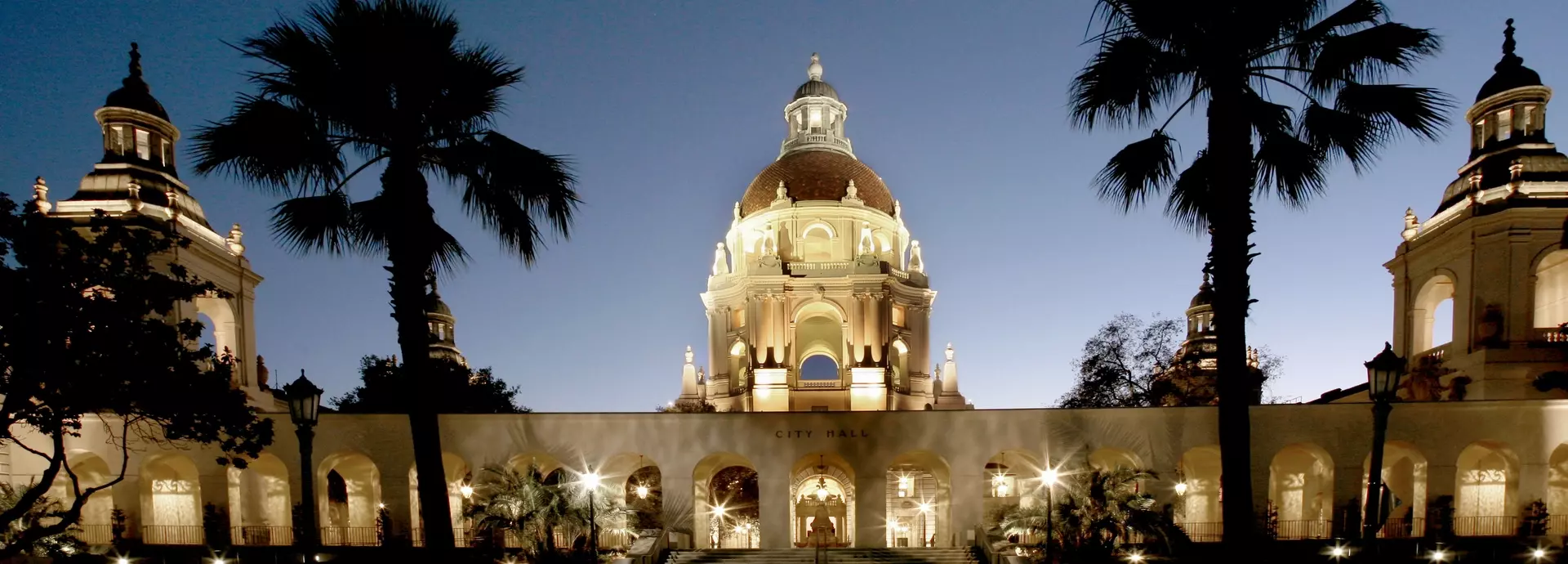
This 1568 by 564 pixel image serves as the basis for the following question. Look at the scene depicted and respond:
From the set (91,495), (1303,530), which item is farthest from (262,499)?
(1303,530)

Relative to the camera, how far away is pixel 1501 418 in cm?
2472

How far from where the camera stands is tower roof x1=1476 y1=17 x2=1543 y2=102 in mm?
29750

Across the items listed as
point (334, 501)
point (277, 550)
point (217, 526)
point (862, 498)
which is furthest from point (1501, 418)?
point (334, 501)

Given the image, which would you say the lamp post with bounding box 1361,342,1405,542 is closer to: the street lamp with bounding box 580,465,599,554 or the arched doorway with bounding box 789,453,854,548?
the street lamp with bounding box 580,465,599,554

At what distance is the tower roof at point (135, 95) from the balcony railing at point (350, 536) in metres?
14.1

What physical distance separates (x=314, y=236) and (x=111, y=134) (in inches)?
870

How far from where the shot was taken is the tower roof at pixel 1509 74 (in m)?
29.8

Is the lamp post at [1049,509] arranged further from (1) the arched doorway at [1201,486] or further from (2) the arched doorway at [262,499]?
(2) the arched doorway at [262,499]

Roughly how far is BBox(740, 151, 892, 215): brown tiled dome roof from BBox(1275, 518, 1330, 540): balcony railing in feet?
91.5

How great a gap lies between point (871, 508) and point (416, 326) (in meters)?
17.2

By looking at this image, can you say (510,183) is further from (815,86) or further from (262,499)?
(815,86)

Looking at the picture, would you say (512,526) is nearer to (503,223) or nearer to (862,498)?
(862,498)

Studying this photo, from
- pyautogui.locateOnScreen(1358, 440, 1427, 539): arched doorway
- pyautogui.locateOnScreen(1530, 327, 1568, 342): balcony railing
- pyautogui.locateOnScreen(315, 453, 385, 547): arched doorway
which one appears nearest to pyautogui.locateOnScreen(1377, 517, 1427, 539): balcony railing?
pyautogui.locateOnScreen(1358, 440, 1427, 539): arched doorway

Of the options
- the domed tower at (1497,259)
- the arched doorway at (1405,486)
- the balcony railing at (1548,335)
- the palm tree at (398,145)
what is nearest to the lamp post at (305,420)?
the palm tree at (398,145)
